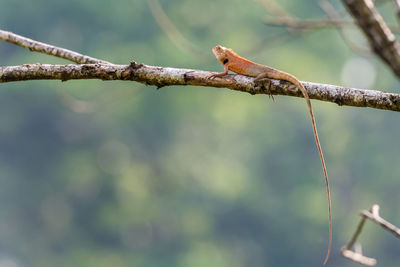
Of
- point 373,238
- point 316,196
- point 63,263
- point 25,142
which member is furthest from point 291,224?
point 25,142

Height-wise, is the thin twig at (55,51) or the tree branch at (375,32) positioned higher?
the thin twig at (55,51)

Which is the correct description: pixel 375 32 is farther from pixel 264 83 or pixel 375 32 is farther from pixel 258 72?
pixel 258 72

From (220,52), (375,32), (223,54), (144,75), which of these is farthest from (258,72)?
(375,32)

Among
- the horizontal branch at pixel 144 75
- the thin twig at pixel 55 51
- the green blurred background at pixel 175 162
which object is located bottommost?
the horizontal branch at pixel 144 75

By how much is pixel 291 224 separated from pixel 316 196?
6.84ft

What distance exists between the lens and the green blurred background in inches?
1412

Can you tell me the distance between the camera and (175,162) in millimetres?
36938

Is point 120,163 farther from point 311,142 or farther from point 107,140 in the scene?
point 311,142

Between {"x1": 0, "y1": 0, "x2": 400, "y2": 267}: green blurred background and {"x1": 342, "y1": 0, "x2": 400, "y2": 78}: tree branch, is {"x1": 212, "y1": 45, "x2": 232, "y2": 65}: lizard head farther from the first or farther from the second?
{"x1": 0, "y1": 0, "x2": 400, "y2": 267}: green blurred background

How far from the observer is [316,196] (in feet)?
125

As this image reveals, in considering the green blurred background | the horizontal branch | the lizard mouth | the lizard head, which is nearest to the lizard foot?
the horizontal branch

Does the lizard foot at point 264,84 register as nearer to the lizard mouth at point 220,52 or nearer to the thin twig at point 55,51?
the thin twig at point 55,51

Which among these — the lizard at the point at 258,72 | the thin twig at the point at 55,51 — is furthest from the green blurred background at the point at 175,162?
the thin twig at the point at 55,51

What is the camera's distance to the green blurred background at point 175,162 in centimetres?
3588
